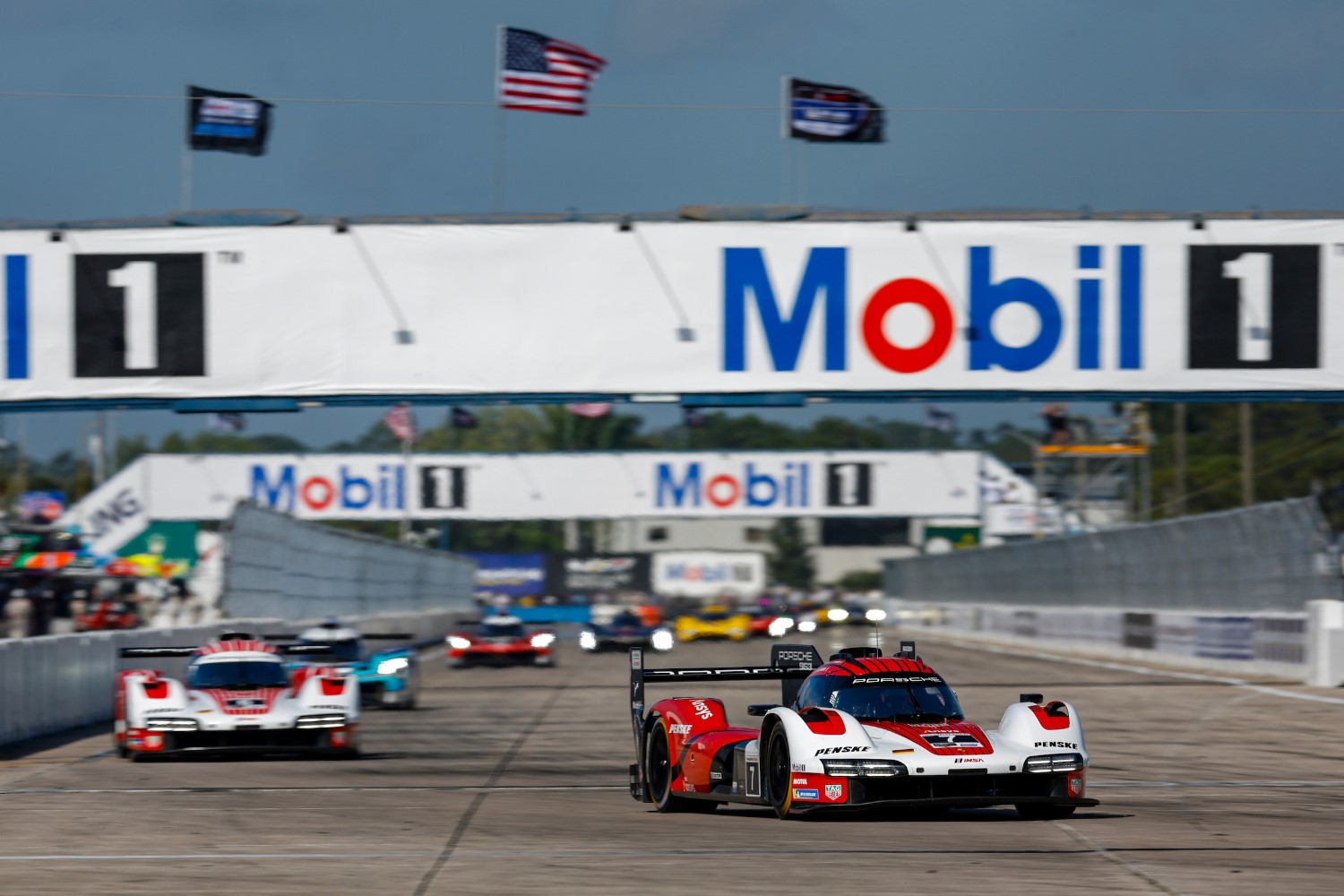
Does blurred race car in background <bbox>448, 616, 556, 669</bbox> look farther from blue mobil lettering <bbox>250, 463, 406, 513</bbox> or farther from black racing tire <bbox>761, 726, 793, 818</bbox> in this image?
blue mobil lettering <bbox>250, 463, 406, 513</bbox>

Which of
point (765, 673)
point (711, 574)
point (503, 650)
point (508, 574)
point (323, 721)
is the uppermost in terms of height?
point (765, 673)

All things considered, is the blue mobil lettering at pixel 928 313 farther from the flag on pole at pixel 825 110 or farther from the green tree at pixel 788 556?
the green tree at pixel 788 556

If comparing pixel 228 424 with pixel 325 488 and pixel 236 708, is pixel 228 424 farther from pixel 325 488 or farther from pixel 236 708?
pixel 236 708

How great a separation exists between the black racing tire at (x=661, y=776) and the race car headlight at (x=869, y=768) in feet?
5.59

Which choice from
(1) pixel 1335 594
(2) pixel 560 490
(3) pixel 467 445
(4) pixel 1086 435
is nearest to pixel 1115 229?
(1) pixel 1335 594

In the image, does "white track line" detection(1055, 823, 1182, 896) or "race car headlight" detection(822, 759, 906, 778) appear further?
"race car headlight" detection(822, 759, 906, 778)

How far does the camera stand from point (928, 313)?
81.7 feet

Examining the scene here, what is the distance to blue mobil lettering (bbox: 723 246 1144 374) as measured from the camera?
24.8m

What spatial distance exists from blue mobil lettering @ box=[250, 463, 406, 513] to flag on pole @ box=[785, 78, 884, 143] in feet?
190

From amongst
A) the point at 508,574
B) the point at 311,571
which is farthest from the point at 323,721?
the point at 508,574

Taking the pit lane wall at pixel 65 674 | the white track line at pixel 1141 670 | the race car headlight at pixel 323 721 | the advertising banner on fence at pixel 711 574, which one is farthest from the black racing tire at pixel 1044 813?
the advertising banner on fence at pixel 711 574

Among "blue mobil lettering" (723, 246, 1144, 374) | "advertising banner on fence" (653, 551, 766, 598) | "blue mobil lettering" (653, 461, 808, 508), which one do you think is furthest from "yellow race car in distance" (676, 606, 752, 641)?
"blue mobil lettering" (723, 246, 1144, 374)

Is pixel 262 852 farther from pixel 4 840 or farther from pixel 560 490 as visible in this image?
pixel 560 490

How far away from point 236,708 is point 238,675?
0.78 m
